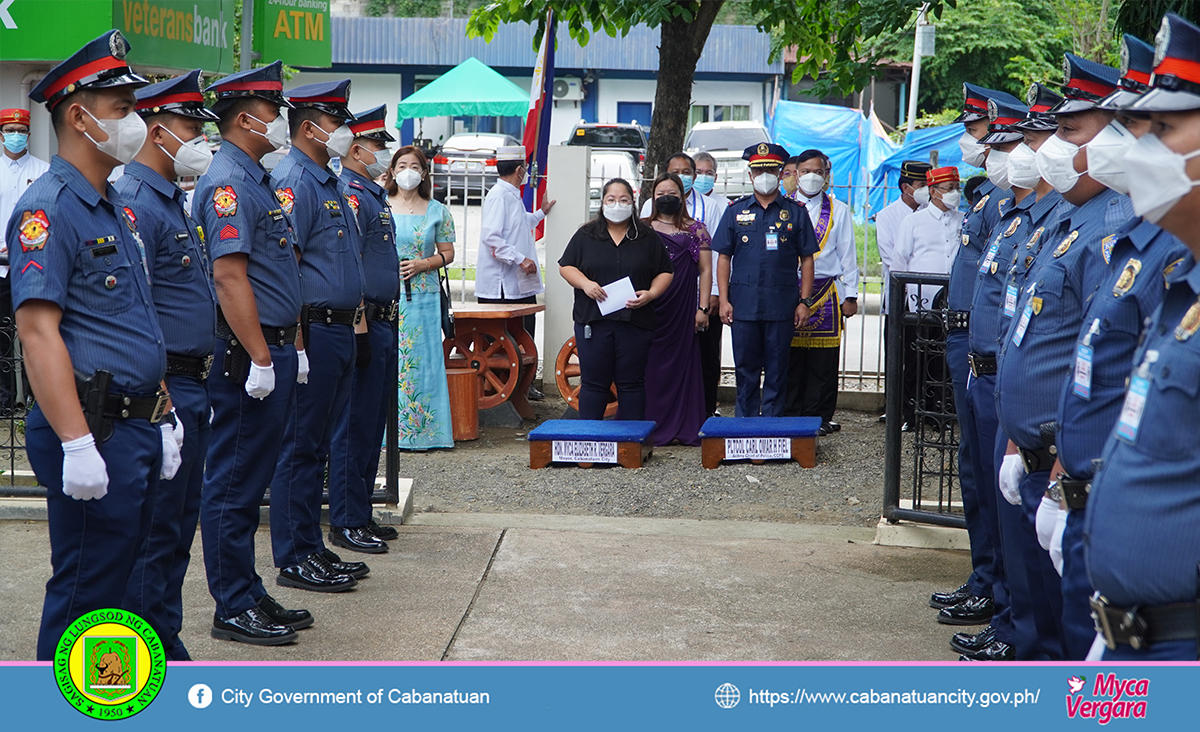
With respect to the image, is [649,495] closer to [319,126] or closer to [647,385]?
[647,385]

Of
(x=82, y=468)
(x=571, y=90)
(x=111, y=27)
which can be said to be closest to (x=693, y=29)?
(x=111, y=27)

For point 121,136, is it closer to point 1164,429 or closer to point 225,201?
point 225,201

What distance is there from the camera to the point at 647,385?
8.77 metres

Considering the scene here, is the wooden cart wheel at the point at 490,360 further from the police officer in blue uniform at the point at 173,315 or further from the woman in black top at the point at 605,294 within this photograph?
the police officer in blue uniform at the point at 173,315

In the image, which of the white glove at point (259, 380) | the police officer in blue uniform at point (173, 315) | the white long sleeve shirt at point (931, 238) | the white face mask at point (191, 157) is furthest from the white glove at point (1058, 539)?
the white long sleeve shirt at point (931, 238)

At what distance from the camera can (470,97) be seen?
768 inches

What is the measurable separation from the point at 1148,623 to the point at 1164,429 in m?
0.41

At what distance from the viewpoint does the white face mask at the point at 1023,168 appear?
14.1 ft

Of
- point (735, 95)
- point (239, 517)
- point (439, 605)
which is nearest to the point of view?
point (239, 517)

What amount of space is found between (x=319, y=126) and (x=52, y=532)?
2447 mm

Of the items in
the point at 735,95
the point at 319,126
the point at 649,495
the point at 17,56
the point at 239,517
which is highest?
the point at 735,95
